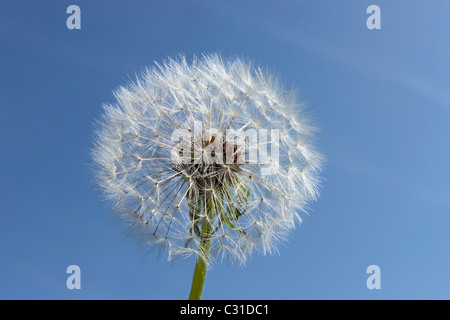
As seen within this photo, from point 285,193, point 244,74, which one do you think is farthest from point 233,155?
point 244,74

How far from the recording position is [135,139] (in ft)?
24.0

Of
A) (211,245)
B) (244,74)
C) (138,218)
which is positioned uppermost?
(244,74)

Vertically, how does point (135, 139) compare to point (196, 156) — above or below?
above

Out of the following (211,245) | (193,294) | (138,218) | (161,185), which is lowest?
(193,294)

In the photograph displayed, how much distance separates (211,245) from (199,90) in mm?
2571

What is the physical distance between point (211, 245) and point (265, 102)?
249 cm

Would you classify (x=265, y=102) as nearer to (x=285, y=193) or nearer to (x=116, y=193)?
(x=285, y=193)

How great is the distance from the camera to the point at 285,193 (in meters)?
7.11

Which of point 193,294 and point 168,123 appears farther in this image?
point 168,123

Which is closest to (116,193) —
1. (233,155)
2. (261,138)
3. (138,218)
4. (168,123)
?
(138,218)

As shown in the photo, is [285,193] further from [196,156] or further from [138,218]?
[138,218]

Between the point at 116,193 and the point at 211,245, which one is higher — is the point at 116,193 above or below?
above

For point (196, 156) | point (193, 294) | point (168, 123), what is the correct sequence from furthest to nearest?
point (168, 123)
point (196, 156)
point (193, 294)

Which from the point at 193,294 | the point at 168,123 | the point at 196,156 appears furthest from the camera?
the point at 168,123
